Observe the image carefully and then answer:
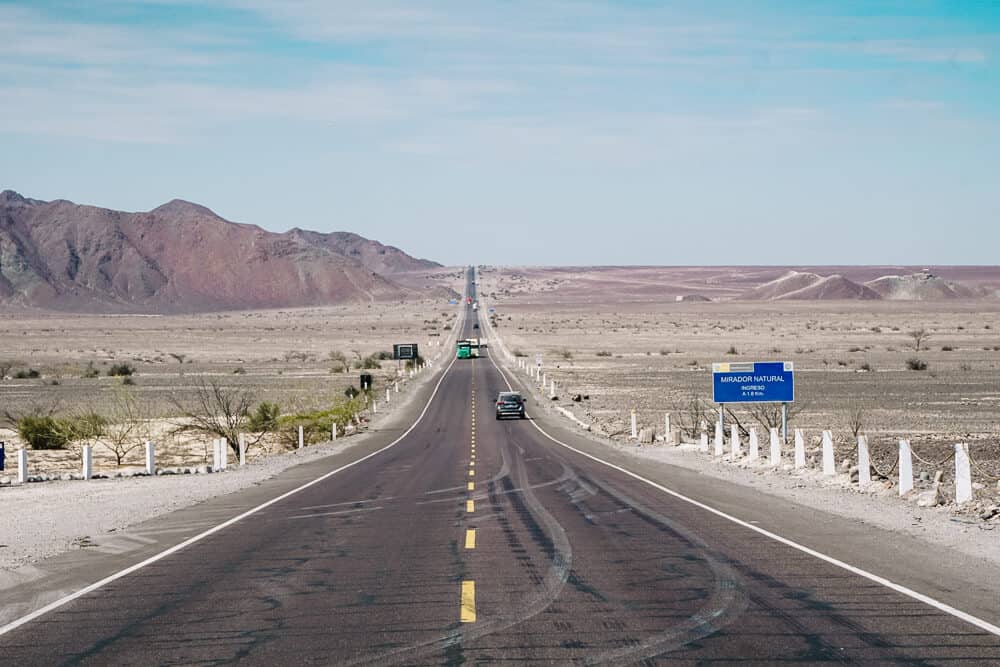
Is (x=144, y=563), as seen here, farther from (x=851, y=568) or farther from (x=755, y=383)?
(x=755, y=383)

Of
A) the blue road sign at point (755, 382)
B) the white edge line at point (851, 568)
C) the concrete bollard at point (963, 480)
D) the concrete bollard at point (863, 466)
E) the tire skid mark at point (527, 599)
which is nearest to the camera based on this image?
the tire skid mark at point (527, 599)

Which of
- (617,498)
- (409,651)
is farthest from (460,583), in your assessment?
(617,498)

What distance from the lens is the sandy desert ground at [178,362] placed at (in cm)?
4166

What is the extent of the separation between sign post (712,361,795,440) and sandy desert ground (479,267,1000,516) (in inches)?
Answer: 77.9

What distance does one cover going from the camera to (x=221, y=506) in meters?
20.4

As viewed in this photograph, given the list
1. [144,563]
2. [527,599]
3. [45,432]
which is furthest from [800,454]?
[45,432]

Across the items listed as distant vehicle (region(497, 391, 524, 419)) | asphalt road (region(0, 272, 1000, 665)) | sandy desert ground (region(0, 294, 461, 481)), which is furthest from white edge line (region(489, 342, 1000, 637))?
distant vehicle (region(497, 391, 524, 419))

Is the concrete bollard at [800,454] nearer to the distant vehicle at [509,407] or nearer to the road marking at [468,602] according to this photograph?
the road marking at [468,602]

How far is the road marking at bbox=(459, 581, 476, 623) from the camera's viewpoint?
32.5 ft

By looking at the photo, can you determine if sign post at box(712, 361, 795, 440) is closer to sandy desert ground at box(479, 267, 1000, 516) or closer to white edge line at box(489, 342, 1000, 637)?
sandy desert ground at box(479, 267, 1000, 516)

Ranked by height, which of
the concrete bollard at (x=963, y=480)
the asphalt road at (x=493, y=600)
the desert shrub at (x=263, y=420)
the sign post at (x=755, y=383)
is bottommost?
the desert shrub at (x=263, y=420)

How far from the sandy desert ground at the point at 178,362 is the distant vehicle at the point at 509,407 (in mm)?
11490

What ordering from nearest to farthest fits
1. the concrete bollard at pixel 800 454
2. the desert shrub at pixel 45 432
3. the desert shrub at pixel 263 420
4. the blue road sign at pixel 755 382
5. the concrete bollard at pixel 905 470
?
the concrete bollard at pixel 905 470, the concrete bollard at pixel 800 454, the blue road sign at pixel 755 382, the desert shrub at pixel 45 432, the desert shrub at pixel 263 420

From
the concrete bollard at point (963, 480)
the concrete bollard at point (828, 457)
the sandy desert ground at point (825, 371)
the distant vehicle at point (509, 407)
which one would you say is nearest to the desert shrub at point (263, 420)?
the distant vehicle at point (509, 407)
